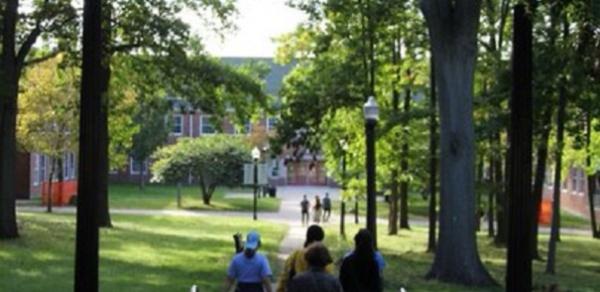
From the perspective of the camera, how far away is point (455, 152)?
17.8m

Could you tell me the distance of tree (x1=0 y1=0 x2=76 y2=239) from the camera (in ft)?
75.9

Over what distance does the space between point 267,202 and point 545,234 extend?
22306 millimetres

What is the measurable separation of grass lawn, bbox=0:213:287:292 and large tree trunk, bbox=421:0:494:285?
3976 millimetres

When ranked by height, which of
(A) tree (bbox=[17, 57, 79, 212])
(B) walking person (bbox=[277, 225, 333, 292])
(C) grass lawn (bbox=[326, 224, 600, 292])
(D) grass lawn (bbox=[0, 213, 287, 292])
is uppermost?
(A) tree (bbox=[17, 57, 79, 212])

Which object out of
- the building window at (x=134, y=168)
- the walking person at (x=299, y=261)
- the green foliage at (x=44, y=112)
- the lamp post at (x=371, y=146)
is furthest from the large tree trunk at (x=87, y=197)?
the building window at (x=134, y=168)

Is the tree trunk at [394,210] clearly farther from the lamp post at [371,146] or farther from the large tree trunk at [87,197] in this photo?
the large tree trunk at [87,197]

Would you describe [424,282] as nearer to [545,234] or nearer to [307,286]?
[307,286]

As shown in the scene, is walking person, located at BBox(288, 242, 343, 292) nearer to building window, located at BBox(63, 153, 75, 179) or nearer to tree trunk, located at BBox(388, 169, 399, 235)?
tree trunk, located at BBox(388, 169, 399, 235)

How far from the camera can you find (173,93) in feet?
88.2

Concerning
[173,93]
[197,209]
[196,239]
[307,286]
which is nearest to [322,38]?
[173,93]

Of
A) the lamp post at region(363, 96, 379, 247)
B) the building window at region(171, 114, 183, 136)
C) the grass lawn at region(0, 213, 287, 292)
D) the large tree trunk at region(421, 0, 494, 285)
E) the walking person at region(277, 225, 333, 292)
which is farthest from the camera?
the building window at region(171, 114, 183, 136)

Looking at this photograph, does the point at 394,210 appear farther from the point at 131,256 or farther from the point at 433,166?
the point at 131,256

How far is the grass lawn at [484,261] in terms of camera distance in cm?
1778

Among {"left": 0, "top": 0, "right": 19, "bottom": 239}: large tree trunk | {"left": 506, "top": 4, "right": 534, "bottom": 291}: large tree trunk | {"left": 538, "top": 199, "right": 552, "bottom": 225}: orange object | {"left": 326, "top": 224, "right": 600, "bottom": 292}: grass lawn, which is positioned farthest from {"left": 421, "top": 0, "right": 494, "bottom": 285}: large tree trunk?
{"left": 538, "top": 199, "right": 552, "bottom": 225}: orange object
